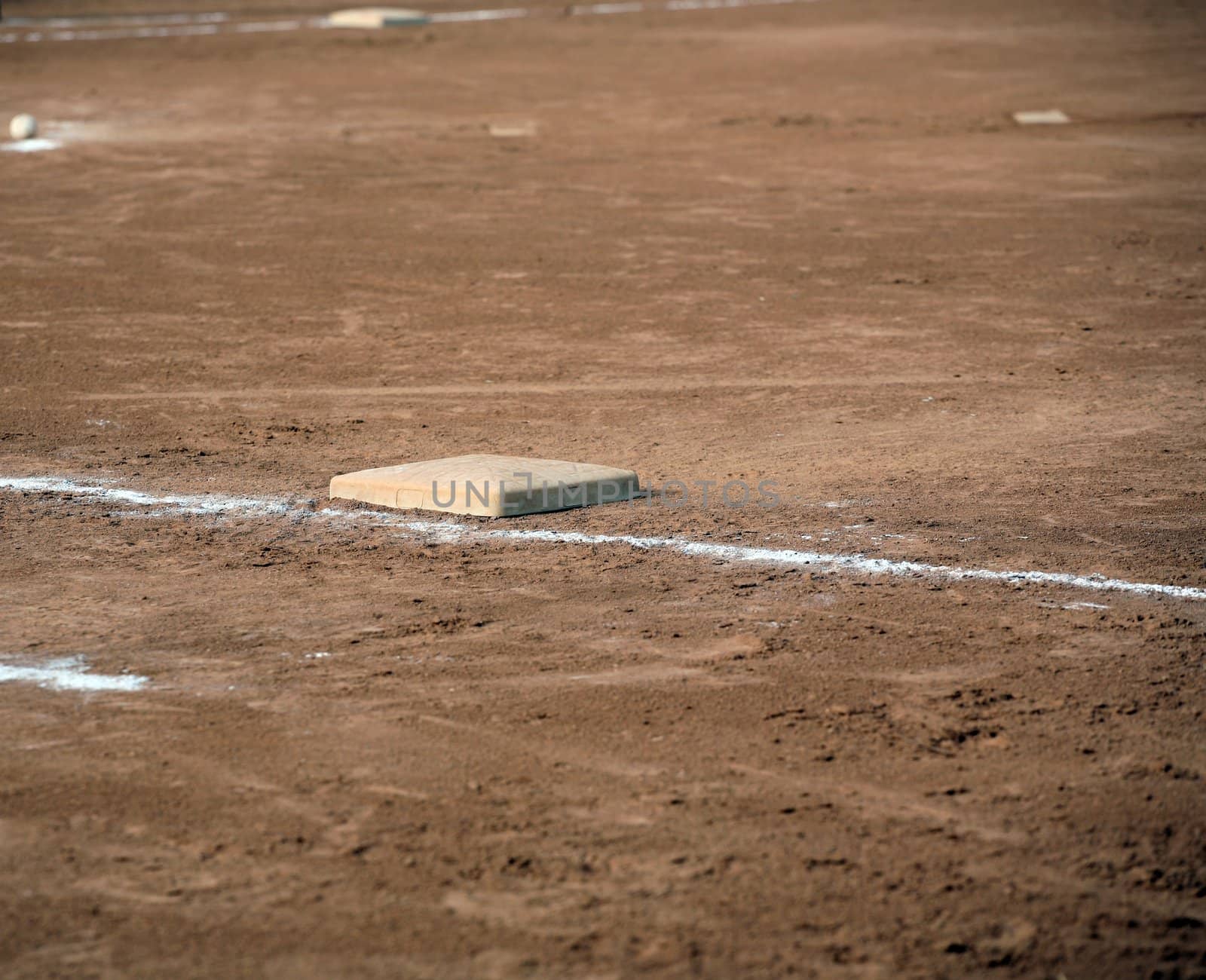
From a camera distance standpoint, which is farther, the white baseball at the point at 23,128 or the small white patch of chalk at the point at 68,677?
the white baseball at the point at 23,128

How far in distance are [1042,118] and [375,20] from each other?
11.8 m

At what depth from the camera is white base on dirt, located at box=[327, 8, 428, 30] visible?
2322 centimetres

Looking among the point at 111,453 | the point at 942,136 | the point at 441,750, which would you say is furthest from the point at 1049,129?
the point at 441,750

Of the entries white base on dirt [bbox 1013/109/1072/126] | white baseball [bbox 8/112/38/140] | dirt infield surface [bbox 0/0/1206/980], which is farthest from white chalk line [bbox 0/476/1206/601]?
white base on dirt [bbox 1013/109/1072/126]

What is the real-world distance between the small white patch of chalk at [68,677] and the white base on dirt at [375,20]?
20.2 m

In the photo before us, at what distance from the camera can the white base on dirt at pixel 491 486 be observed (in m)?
5.38

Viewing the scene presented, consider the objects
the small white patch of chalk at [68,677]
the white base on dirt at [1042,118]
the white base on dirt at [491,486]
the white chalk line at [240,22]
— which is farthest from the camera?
the white chalk line at [240,22]

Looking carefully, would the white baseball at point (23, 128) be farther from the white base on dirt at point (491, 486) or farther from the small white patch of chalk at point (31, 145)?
the white base on dirt at point (491, 486)

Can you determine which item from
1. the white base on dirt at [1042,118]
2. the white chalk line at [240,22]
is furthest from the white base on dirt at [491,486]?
the white chalk line at [240,22]

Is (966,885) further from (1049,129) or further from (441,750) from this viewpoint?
(1049,129)

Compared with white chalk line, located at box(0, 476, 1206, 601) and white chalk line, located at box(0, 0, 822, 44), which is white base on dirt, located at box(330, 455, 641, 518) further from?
white chalk line, located at box(0, 0, 822, 44)

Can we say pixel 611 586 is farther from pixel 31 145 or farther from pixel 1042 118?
pixel 1042 118

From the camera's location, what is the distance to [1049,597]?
15.0ft

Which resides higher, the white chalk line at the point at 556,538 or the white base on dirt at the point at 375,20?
the white base on dirt at the point at 375,20
